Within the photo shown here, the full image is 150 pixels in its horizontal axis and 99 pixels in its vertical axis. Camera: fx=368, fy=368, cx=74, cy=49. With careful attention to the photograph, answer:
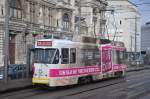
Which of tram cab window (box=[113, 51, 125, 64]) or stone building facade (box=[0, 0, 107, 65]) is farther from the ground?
stone building facade (box=[0, 0, 107, 65])

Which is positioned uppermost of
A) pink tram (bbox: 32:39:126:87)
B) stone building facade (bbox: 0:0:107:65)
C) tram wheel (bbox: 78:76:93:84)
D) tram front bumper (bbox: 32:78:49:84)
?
stone building facade (bbox: 0:0:107:65)

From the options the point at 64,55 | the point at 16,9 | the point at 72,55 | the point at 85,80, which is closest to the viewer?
the point at 64,55

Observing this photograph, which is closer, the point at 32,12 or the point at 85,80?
the point at 85,80

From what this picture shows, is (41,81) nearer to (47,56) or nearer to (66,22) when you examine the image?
(47,56)

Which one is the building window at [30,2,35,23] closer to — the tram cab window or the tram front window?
the tram cab window

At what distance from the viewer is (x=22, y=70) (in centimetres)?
2742

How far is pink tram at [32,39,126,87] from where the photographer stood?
19703 mm

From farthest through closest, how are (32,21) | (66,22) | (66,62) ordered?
(66,22)
(32,21)
(66,62)

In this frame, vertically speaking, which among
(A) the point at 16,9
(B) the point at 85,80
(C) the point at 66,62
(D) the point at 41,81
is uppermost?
(A) the point at 16,9

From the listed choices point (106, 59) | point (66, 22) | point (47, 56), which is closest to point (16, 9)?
point (66, 22)

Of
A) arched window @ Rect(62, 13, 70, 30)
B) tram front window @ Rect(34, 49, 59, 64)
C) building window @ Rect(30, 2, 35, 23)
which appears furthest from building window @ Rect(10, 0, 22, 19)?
tram front window @ Rect(34, 49, 59, 64)

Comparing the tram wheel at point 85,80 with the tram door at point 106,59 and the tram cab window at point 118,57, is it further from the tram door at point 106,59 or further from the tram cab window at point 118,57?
the tram cab window at point 118,57

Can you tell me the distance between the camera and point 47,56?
1995cm

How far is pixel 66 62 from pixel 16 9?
87.1 feet
